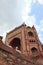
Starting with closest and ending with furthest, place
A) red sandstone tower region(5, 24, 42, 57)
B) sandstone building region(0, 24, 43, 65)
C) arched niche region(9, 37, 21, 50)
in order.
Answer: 1. sandstone building region(0, 24, 43, 65)
2. red sandstone tower region(5, 24, 42, 57)
3. arched niche region(9, 37, 21, 50)

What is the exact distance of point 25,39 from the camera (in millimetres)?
31500

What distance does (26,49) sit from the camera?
29.5 metres

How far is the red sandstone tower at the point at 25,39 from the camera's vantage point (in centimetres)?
3024

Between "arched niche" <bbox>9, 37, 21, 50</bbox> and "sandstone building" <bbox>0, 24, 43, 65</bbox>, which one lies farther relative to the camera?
"arched niche" <bbox>9, 37, 21, 50</bbox>

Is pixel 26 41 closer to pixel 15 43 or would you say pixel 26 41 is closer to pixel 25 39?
pixel 25 39

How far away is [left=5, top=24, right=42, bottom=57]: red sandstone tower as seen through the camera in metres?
30.2

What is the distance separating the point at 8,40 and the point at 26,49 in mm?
7006

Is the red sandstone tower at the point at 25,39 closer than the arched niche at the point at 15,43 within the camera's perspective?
Yes

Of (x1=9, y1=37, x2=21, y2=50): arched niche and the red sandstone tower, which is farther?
(x1=9, y1=37, x2=21, y2=50): arched niche

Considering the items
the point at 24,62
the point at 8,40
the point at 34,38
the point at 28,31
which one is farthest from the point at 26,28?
the point at 24,62

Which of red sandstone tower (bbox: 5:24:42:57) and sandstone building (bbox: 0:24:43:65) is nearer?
sandstone building (bbox: 0:24:43:65)

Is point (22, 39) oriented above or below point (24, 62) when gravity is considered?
above

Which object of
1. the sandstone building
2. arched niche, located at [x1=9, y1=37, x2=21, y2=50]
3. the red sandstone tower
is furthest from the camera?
arched niche, located at [x1=9, y1=37, x2=21, y2=50]

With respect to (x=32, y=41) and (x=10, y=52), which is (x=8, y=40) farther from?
(x=10, y=52)
